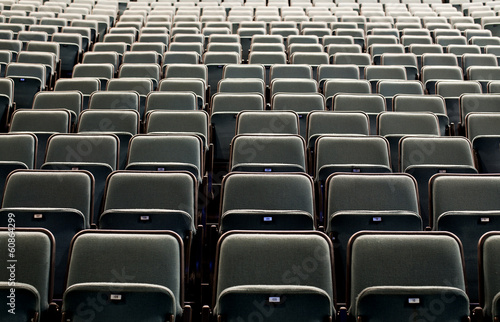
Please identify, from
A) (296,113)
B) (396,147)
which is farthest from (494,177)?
(296,113)

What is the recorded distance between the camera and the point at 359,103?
102 inches

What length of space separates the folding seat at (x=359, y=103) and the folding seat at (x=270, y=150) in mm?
633

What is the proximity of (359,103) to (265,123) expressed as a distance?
0.58 metres

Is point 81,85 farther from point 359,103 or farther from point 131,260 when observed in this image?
point 131,260

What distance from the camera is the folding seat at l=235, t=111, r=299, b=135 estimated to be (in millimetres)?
2295

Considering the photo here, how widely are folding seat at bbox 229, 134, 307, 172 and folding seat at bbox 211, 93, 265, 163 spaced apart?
0.41 metres

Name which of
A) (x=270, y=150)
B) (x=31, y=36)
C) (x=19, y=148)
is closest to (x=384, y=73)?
(x=270, y=150)

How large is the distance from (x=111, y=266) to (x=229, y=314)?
34cm

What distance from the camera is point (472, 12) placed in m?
5.31

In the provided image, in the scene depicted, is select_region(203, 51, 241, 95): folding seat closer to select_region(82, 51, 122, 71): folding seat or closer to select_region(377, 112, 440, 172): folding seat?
select_region(82, 51, 122, 71): folding seat

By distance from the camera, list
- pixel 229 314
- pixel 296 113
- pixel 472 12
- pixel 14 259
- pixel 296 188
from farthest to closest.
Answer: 1. pixel 472 12
2. pixel 296 113
3. pixel 296 188
4. pixel 14 259
5. pixel 229 314

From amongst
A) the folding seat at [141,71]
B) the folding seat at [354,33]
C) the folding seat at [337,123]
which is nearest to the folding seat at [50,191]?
the folding seat at [337,123]

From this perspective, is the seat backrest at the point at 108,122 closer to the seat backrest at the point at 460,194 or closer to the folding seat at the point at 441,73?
the seat backrest at the point at 460,194

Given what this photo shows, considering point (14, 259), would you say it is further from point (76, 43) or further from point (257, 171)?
point (76, 43)
